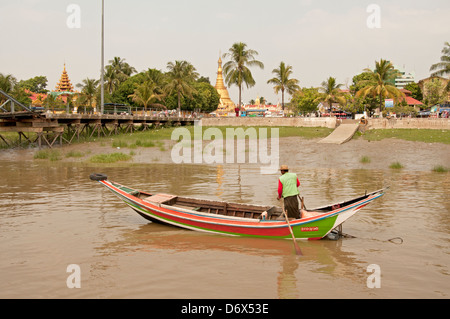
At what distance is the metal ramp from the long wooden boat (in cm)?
1975

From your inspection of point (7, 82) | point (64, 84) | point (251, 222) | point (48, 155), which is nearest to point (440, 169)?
point (251, 222)

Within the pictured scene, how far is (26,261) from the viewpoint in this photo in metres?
8.08

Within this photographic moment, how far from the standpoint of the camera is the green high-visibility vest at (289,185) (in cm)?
940

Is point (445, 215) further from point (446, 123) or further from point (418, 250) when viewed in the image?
point (446, 123)

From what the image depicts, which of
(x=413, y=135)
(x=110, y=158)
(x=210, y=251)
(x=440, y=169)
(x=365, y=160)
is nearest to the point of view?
(x=210, y=251)

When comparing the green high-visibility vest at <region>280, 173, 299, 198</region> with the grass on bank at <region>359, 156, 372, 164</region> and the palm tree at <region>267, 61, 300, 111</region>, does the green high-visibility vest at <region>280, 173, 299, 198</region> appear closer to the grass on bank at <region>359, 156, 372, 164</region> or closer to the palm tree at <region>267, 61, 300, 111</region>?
the grass on bank at <region>359, 156, 372, 164</region>

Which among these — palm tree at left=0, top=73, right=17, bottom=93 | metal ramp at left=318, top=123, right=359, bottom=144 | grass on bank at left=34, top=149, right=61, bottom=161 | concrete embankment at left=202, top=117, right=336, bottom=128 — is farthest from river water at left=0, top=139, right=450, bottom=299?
palm tree at left=0, top=73, right=17, bottom=93

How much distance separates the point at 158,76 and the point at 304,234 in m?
55.5

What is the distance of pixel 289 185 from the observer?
372 inches

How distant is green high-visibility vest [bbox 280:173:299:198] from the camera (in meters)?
9.40

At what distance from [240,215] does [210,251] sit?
188cm

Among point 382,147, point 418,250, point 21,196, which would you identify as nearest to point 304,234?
point 418,250

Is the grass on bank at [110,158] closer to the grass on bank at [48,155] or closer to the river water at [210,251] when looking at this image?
the grass on bank at [48,155]

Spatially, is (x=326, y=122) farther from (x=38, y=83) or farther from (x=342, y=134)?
(x=38, y=83)
